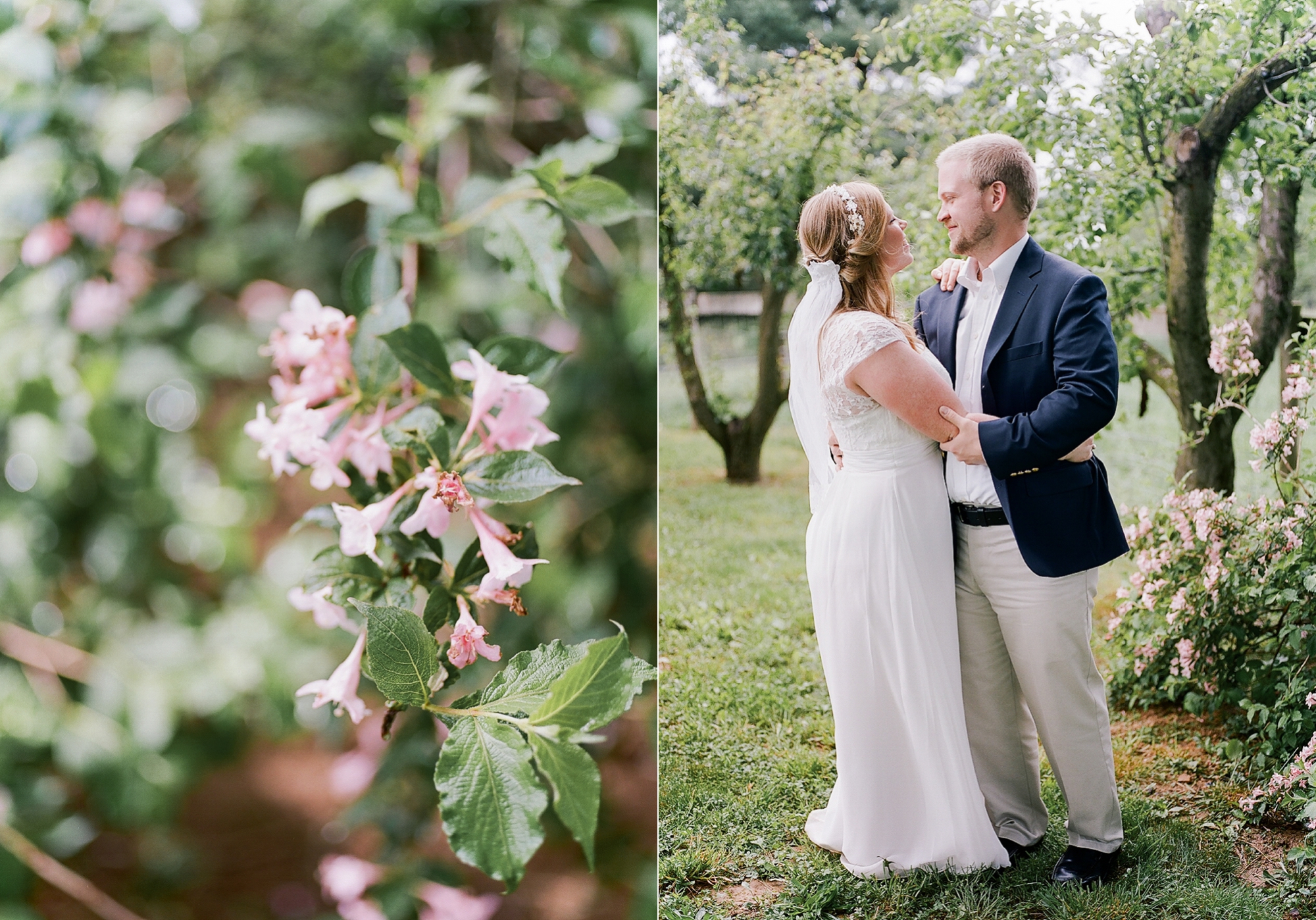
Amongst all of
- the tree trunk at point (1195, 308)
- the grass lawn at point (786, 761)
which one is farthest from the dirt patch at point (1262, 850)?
the tree trunk at point (1195, 308)

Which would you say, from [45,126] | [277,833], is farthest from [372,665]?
[277,833]

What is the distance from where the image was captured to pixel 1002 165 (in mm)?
947

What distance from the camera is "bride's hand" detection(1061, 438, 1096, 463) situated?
0.89 metres

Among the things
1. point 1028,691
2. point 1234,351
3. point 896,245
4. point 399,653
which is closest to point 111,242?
point 399,653

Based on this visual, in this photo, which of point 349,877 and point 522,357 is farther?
point 349,877

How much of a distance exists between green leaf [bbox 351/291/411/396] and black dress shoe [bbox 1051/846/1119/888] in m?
0.83

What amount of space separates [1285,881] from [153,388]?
1377 mm

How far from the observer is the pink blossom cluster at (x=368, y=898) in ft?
3.45

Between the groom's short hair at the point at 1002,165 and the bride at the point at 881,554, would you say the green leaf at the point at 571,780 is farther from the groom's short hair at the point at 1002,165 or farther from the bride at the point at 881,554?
the groom's short hair at the point at 1002,165

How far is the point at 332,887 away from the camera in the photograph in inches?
43.1

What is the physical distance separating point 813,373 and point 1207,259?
420mm

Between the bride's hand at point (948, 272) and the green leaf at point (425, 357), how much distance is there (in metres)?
0.51

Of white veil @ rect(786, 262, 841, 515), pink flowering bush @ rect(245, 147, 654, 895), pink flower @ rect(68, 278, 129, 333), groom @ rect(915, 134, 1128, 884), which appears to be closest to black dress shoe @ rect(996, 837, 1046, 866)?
groom @ rect(915, 134, 1128, 884)

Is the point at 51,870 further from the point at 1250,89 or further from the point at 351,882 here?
the point at 1250,89
